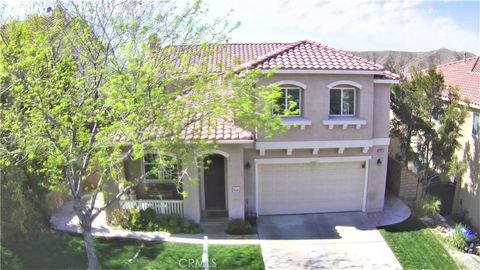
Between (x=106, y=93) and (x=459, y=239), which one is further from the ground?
(x=106, y=93)

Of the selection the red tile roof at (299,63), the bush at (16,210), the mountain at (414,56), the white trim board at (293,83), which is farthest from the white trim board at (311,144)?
the mountain at (414,56)

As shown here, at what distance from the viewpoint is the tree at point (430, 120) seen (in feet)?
57.1

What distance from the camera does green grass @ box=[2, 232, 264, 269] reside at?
13.0 m

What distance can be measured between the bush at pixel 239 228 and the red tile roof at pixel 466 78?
34.9 ft

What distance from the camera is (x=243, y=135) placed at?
15.7 meters

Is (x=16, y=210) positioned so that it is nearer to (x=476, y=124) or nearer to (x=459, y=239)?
(x=459, y=239)

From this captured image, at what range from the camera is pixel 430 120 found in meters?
18.2

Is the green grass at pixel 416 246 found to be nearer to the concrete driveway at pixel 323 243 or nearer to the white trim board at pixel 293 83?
the concrete driveway at pixel 323 243

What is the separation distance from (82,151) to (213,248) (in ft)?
18.9

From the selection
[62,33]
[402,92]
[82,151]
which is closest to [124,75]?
[82,151]

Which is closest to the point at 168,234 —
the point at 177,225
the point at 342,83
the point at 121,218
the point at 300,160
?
the point at 177,225

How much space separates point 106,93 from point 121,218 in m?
6.94

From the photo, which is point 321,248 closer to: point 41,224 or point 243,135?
→ point 243,135

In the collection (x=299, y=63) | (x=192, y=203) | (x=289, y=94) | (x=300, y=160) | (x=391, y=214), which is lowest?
(x=391, y=214)
